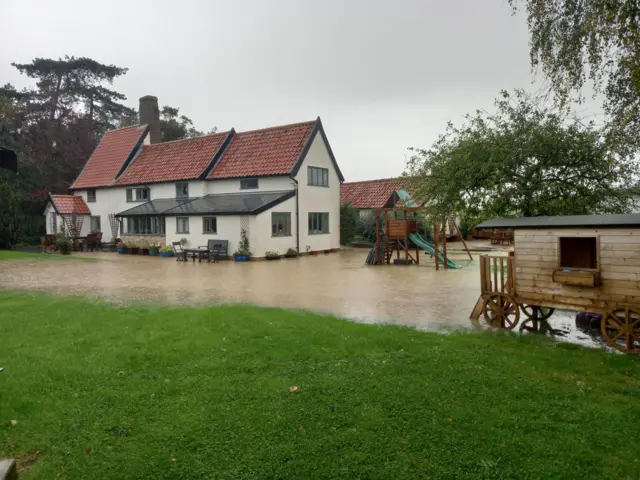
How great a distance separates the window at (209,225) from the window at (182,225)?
1.43 m

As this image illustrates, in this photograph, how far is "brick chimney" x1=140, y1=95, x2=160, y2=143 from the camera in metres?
38.0

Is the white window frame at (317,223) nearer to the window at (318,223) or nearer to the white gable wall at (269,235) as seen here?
the window at (318,223)

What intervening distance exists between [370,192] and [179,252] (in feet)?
57.9

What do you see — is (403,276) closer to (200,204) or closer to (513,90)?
(513,90)

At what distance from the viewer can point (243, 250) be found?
2577 centimetres

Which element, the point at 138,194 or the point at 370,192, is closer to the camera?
the point at 138,194

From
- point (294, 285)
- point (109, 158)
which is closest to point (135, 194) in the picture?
point (109, 158)

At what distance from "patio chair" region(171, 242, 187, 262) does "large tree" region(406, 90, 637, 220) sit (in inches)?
642

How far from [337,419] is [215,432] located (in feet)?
4.13

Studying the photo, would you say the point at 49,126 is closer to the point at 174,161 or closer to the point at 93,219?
the point at 93,219

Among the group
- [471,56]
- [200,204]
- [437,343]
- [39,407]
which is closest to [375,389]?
[437,343]

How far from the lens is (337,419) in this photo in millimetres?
4895

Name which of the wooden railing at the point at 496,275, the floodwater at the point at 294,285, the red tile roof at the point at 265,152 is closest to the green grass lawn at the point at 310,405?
the wooden railing at the point at 496,275

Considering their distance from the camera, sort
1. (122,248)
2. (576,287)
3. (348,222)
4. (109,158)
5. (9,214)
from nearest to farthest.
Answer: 1. (576,287)
2. (122,248)
3. (9,214)
4. (348,222)
5. (109,158)
